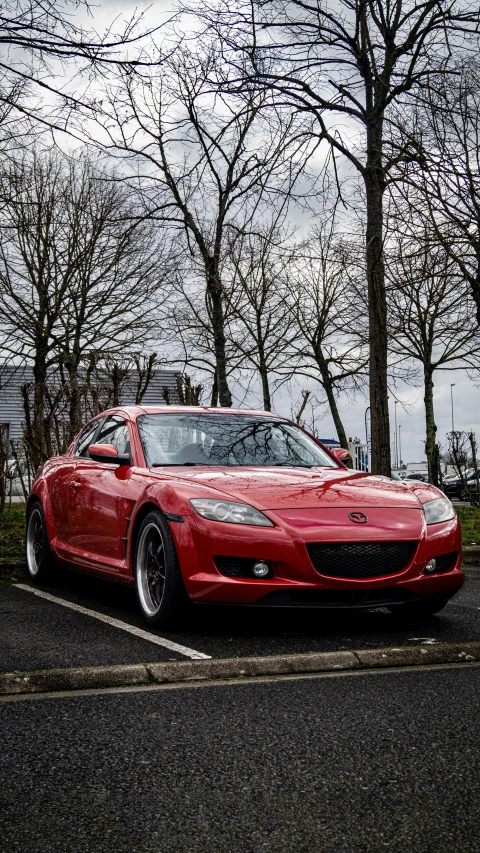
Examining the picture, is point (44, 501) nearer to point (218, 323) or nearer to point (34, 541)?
point (34, 541)

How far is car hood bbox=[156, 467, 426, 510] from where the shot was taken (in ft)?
17.7

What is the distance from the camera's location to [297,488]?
5.62m

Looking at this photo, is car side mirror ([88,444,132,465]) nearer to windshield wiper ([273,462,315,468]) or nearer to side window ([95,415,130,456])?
side window ([95,415,130,456])

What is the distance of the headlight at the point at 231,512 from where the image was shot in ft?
17.1

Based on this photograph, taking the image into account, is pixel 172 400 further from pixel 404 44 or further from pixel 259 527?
pixel 259 527

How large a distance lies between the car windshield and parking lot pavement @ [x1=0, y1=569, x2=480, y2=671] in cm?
109

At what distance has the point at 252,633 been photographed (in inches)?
215

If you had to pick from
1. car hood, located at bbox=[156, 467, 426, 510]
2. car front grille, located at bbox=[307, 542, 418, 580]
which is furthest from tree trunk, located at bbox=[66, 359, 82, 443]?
car front grille, located at bbox=[307, 542, 418, 580]

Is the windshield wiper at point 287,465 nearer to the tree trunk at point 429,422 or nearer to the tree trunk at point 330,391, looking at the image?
the tree trunk at point 429,422

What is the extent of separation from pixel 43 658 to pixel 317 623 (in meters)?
1.87

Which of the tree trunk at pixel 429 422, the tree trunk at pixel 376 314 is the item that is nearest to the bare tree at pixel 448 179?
the tree trunk at pixel 376 314

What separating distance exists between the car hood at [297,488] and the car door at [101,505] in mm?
647

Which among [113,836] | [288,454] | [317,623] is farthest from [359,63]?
Result: [113,836]

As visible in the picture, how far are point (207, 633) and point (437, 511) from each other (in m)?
1.62
